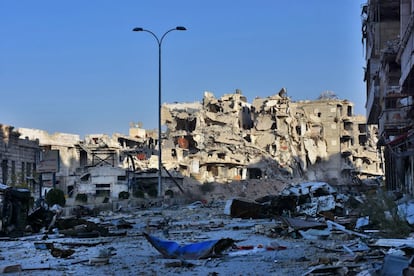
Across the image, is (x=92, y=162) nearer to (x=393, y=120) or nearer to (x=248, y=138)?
(x=248, y=138)

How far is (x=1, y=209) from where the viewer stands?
745 inches

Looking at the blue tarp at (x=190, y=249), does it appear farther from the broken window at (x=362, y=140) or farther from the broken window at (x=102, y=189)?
the broken window at (x=362, y=140)

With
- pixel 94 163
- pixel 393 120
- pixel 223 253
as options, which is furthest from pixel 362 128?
pixel 223 253

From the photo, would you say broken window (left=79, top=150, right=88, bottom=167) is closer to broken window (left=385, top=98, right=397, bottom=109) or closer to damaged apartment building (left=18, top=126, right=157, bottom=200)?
damaged apartment building (left=18, top=126, right=157, bottom=200)

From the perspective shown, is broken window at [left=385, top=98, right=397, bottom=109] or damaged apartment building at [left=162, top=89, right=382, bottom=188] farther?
damaged apartment building at [left=162, top=89, right=382, bottom=188]

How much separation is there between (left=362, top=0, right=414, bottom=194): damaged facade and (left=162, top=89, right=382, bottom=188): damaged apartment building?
29.2m

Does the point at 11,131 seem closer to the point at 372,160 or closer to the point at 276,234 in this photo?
the point at 276,234

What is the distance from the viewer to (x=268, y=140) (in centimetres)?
8588

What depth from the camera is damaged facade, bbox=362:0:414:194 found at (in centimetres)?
2389

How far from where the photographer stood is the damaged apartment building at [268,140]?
75938 mm

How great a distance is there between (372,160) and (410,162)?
253 feet

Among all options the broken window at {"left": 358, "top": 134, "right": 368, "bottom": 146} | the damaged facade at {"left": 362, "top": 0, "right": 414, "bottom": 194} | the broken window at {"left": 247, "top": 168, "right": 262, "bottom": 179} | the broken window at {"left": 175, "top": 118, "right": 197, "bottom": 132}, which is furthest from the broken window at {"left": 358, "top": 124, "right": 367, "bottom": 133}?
the damaged facade at {"left": 362, "top": 0, "right": 414, "bottom": 194}

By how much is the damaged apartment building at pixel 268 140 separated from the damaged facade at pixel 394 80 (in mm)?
29204

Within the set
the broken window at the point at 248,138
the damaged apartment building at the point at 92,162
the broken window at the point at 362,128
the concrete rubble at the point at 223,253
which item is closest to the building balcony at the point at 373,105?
the concrete rubble at the point at 223,253
